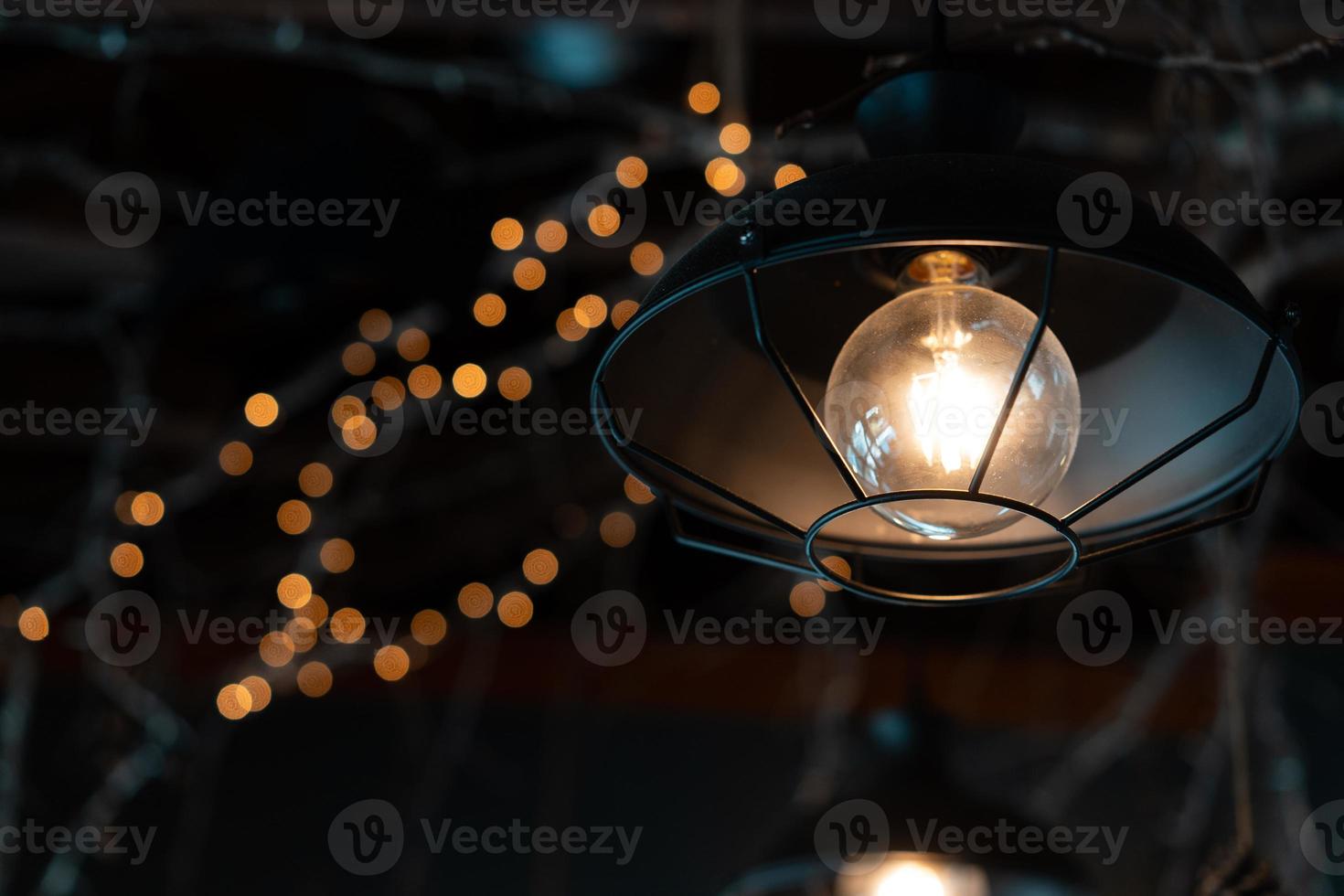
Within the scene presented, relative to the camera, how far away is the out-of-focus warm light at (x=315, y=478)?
2439 millimetres

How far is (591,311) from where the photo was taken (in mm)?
1775

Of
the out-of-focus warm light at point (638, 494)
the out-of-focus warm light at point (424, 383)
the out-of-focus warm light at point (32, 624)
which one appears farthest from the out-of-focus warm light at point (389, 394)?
the out-of-focus warm light at point (32, 624)

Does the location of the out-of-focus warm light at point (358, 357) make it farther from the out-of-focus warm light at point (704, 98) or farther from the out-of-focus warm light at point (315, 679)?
the out-of-focus warm light at point (315, 679)

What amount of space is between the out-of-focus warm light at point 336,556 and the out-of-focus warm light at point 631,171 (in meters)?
1.13

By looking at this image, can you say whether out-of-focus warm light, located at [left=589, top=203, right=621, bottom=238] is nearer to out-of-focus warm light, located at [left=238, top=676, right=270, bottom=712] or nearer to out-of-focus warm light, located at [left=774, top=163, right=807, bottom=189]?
out-of-focus warm light, located at [left=774, top=163, right=807, bottom=189]

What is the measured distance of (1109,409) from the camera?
899 millimetres

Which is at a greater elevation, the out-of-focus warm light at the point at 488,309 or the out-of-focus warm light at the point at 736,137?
the out-of-focus warm light at the point at 736,137

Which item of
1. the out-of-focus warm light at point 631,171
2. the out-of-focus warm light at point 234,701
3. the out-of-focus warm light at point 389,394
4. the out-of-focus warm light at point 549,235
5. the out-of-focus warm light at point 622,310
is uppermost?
the out-of-focus warm light at point 631,171

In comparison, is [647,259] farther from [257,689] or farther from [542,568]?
[257,689]

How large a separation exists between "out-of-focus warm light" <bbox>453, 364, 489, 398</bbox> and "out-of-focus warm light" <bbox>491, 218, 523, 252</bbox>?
7.1 inches

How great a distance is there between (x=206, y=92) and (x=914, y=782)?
1408 mm

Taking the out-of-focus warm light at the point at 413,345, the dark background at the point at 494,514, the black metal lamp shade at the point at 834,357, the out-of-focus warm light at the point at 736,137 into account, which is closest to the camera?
the black metal lamp shade at the point at 834,357

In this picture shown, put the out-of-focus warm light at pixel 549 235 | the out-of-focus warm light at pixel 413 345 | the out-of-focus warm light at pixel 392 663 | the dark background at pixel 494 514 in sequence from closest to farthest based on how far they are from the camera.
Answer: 1. the dark background at pixel 494 514
2. the out-of-focus warm light at pixel 549 235
3. the out-of-focus warm light at pixel 413 345
4. the out-of-focus warm light at pixel 392 663

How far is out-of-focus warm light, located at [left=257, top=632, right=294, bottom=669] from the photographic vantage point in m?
2.29
